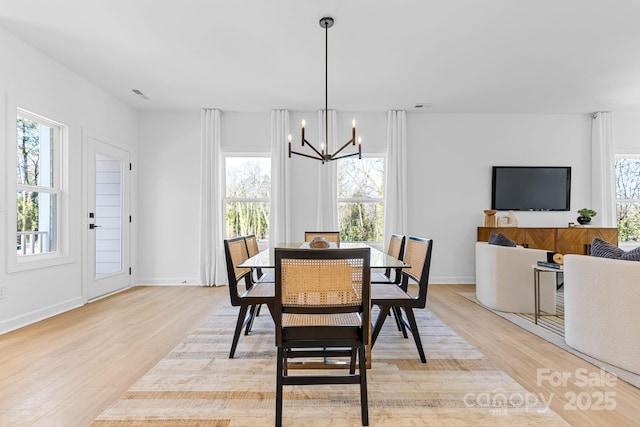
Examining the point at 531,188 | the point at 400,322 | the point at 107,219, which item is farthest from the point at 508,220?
the point at 107,219

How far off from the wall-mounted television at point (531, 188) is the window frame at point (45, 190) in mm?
5776

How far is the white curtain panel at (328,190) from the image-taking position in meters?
5.19

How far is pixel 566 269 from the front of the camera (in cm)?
263

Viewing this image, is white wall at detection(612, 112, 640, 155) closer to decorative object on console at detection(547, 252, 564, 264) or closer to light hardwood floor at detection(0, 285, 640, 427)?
decorative object on console at detection(547, 252, 564, 264)

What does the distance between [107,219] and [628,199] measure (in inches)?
309

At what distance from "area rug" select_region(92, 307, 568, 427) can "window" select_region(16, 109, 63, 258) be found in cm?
215

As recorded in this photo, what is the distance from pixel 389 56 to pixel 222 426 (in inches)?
134

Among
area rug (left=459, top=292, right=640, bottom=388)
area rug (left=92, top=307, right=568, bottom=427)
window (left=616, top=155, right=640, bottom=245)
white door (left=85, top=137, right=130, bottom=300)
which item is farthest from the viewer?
window (left=616, top=155, right=640, bottom=245)

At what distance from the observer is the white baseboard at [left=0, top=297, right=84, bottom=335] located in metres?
3.03

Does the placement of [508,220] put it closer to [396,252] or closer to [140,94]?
[396,252]

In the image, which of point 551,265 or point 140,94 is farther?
point 140,94

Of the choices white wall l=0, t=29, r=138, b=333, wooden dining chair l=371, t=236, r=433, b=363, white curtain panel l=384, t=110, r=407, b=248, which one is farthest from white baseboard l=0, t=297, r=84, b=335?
white curtain panel l=384, t=110, r=407, b=248

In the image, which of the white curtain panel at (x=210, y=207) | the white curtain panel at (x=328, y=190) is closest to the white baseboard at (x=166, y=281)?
the white curtain panel at (x=210, y=207)

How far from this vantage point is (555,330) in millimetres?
3047
